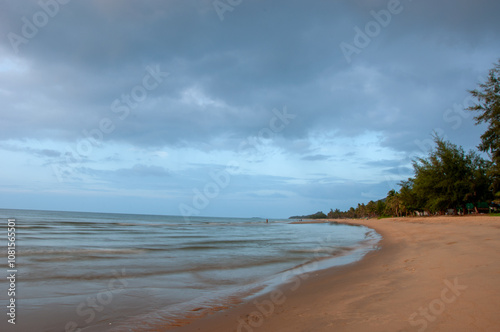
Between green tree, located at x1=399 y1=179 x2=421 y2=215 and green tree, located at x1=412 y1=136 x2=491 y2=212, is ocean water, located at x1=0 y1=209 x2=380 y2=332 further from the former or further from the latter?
green tree, located at x1=399 y1=179 x2=421 y2=215

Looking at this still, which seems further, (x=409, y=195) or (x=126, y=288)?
(x=409, y=195)

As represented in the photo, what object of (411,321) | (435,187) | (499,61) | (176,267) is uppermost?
(499,61)

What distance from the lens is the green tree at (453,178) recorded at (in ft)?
143

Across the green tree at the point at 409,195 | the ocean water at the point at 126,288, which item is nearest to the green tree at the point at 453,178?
the green tree at the point at 409,195

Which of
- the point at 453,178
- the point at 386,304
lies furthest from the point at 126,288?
the point at 453,178

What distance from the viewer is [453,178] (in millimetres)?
44719

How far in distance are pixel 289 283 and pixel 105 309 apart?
460cm

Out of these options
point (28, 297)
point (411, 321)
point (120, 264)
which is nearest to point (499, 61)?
point (411, 321)

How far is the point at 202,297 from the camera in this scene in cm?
666

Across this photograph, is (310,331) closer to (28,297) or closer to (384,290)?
(384,290)

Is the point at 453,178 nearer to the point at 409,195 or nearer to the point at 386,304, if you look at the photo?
the point at 409,195

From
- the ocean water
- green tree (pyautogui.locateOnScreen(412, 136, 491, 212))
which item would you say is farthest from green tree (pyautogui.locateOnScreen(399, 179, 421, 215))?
the ocean water

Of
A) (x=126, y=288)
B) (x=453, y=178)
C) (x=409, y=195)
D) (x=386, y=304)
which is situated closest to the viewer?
(x=386, y=304)

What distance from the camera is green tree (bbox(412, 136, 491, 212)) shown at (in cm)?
4369
